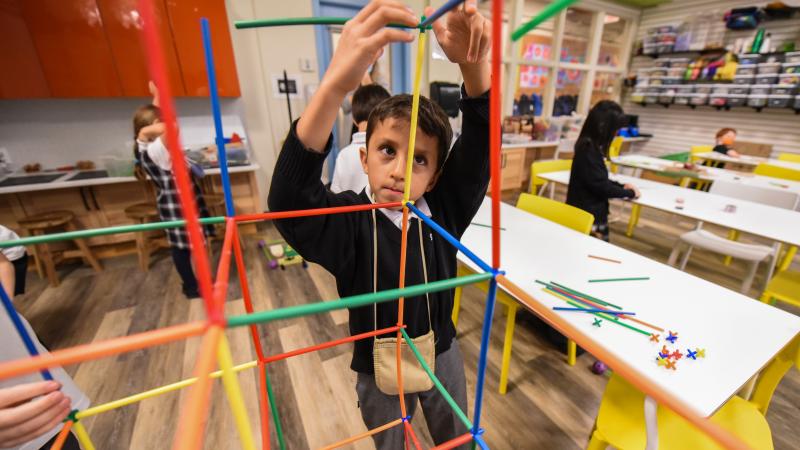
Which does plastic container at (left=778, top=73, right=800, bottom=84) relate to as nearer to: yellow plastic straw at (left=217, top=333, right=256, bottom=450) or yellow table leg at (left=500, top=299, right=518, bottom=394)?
yellow table leg at (left=500, top=299, right=518, bottom=394)

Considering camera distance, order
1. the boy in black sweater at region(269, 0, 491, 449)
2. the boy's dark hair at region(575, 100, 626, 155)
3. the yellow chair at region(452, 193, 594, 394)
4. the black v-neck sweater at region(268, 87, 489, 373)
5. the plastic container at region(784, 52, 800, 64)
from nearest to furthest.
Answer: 1. the boy in black sweater at region(269, 0, 491, 449)
2. the black v-neck sweater at region(268, 87, 489, 373)
3. the yellow chair at region(452, 193, 594, 394)
4. the boy's dark hair at region(575, 100, 626, 155)
5. the plastic container at region(784, 52, 800, 64)

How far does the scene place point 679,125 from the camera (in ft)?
17.1

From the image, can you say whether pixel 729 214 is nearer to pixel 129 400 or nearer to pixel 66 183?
pixel 129 400

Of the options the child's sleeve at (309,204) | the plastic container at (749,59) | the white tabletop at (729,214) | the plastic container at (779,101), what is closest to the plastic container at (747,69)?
the plastic container at (749,59)

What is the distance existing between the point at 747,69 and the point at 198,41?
250 inches

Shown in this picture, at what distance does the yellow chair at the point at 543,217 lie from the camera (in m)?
1.43

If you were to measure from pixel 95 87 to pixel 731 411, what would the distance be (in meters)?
3.97

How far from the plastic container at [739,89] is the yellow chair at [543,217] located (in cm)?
469

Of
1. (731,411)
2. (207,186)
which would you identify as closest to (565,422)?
(731,411)

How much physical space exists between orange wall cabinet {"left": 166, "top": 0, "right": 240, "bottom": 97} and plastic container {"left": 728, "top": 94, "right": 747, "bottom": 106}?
20.1 feet

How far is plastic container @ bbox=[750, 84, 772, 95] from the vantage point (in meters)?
4.11

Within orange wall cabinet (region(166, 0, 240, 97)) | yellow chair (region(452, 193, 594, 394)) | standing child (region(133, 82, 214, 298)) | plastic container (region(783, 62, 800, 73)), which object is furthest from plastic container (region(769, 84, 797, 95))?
standing child (region(133, 82, 214, 298))

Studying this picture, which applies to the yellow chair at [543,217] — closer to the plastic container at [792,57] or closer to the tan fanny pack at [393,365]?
the tan fanny pack at [393,365]

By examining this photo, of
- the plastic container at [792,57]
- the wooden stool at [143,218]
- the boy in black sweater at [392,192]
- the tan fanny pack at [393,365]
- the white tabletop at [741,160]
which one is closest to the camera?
the boy in black sweater at [392,192]
